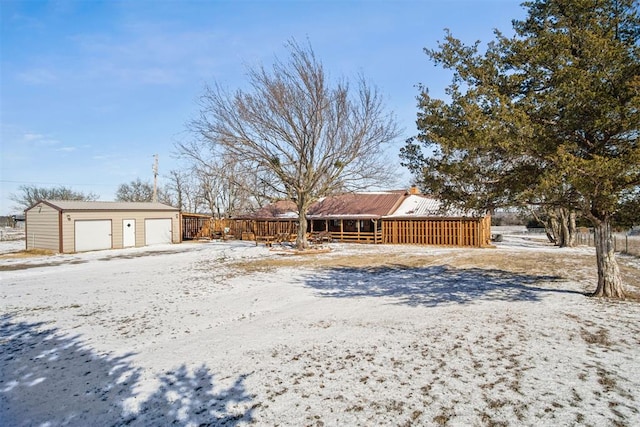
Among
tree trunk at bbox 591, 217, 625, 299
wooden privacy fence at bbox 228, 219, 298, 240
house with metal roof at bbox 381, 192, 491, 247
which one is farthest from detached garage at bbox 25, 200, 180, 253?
tree trunk at bbox 591, 217, 625, 299

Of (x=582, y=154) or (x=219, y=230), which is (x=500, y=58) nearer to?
(x=582, y=154)

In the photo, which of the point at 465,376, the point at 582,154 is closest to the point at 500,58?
the point at 582,154

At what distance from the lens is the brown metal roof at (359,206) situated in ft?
91.8

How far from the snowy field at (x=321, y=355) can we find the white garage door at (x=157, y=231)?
15.4 metres

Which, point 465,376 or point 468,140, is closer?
point 465,376

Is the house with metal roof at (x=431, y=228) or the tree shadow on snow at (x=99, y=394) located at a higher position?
the house with metal roof at (x=431, y=228)

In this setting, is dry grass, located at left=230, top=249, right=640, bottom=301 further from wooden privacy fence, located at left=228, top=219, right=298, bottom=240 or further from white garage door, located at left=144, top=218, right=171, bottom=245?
white garage door, located at left=144, top=218, right=171, bottom=245

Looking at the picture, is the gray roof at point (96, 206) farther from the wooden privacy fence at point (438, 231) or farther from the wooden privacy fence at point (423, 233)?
the wooden privacy fence at point (438, 231)

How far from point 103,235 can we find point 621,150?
83.7 ft

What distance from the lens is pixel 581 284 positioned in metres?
9.93

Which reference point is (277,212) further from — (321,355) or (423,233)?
(321,355)

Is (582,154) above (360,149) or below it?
below

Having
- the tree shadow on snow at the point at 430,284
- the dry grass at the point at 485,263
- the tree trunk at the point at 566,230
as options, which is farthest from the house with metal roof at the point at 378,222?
the tree shadow on snow at the point at 430,284

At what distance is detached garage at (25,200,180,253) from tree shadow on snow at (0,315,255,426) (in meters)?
18.8
